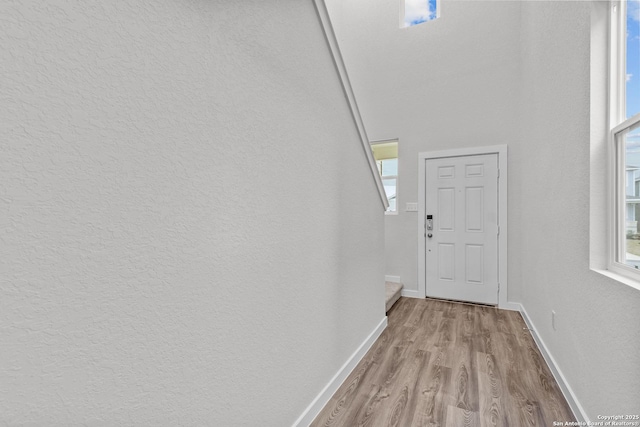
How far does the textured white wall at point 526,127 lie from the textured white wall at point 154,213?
1.36 m

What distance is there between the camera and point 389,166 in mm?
4352

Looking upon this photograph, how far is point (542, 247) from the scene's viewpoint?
7.39 ft

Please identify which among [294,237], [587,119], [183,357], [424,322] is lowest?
[424,322]

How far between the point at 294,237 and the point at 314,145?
0.50 meters

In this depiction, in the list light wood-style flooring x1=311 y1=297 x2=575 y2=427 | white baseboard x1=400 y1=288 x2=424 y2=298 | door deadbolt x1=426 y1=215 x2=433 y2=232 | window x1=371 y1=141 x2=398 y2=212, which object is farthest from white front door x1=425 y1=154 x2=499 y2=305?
light wood-style flooring x1=311 y1=297 x2=575 y2=427

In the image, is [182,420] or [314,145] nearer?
[182,420]

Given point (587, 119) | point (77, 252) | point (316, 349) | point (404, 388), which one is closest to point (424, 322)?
point (404, 388)

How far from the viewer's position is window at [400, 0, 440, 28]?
382 cm

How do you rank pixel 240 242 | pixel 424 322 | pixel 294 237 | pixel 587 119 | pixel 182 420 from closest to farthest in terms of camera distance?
pixel 182 420, pixel 240 242, pixel 294 237, pixel 587 119, pixel 424 322

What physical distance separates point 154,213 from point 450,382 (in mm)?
1991

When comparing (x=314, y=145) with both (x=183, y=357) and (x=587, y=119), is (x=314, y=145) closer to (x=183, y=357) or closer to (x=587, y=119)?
(x=183, y=357)

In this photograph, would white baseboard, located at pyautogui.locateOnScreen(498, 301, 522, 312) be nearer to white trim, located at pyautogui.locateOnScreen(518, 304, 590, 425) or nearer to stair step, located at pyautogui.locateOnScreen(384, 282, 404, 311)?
white trim, located at pyautogui.locateOnScreen(518, 304, 590, 425)

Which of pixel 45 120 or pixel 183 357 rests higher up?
pixel 45 120

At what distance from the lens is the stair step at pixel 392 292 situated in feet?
10.6
